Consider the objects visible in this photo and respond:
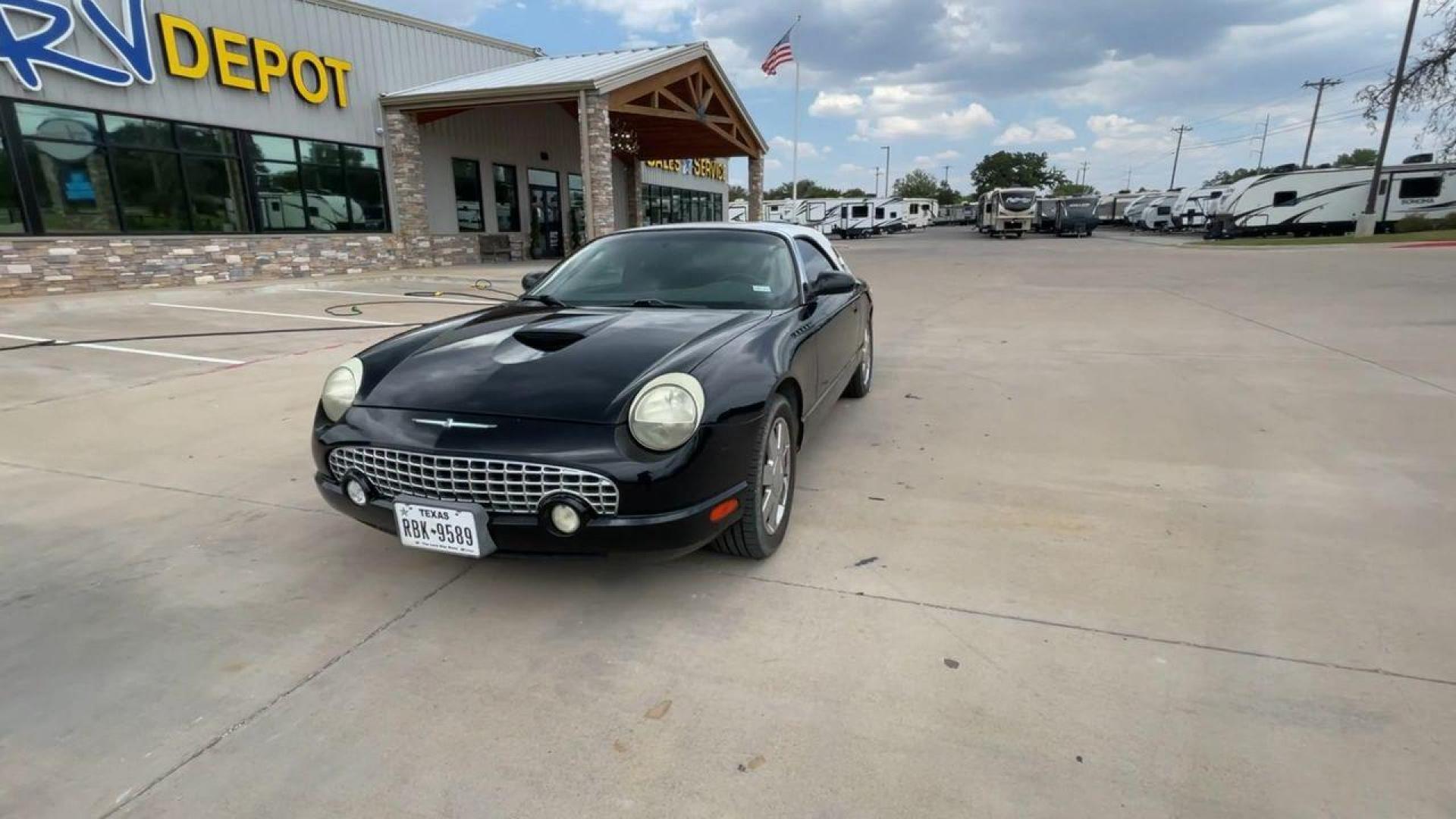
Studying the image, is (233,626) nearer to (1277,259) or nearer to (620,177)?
(1277,259)

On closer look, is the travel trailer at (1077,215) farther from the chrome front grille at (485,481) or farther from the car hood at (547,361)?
the chrome front grille at (485,481)

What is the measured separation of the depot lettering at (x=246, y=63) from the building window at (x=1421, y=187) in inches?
1524

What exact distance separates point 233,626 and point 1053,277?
17.0 m

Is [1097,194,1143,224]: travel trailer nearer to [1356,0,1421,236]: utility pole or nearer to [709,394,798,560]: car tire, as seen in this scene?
[1356,0,1421,236]: utility pole

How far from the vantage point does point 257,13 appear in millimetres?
14422

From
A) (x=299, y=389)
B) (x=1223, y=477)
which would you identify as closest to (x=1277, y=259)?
(x=1223, y=477)

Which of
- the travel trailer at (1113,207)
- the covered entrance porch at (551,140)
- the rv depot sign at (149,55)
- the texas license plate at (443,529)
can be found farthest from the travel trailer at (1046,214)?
the texas license plate at (443,529)

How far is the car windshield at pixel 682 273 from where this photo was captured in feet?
12.5

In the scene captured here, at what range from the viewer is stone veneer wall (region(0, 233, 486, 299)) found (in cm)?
1180

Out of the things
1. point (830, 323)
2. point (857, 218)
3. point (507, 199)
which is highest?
point (507, 199)

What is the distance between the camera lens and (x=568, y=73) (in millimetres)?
17250

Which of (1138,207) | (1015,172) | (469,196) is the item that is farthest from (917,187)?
(469,196)

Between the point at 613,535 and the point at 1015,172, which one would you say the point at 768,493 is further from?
the point at 1015,172

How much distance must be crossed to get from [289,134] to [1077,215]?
39.5 m
